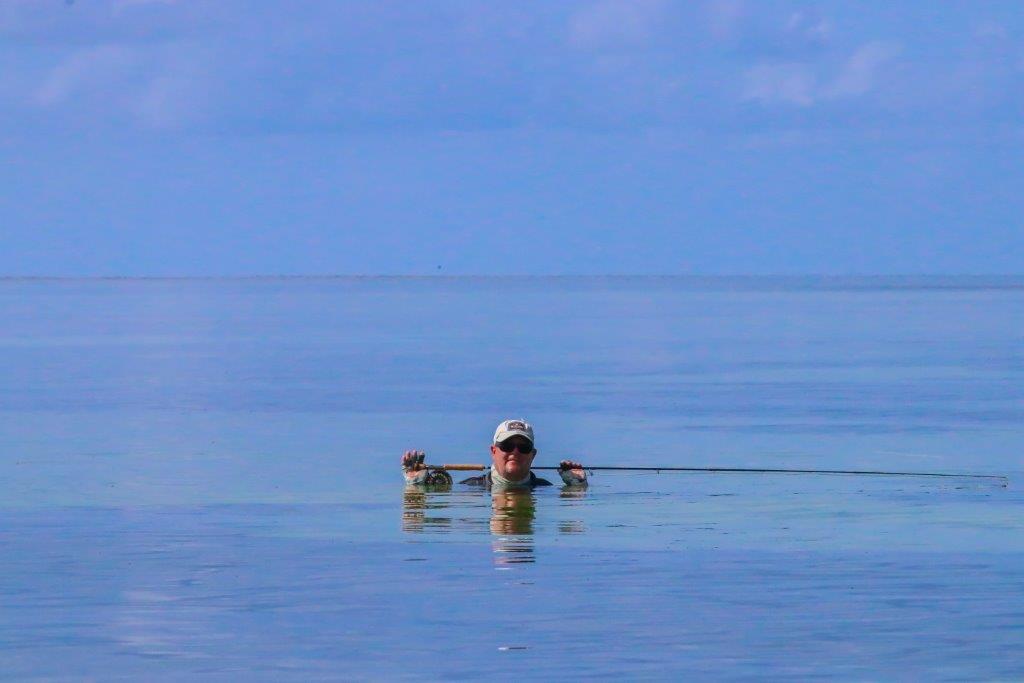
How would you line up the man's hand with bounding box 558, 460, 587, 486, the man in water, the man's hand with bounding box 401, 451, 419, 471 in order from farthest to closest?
the man's hand with bounding box 558, 460, 587, 486, the man in water, the man's hand with bounding box 401, 451, 419, 471

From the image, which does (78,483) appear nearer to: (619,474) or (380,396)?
(619,474)

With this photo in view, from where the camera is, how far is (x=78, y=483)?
71.8 ft

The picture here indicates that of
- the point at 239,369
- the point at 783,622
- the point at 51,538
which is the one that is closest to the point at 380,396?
the point at 239,369

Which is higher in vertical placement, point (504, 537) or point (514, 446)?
point (514, 446)

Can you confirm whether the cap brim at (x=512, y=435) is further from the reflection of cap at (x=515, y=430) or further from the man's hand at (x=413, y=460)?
the man's hand at (x=413, y=460)

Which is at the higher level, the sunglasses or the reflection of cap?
the reflection of cap

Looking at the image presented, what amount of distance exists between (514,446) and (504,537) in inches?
118

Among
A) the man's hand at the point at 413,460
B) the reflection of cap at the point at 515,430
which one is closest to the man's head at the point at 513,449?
the reflection of cap at the point at 515,430

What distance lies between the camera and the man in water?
66.0ft

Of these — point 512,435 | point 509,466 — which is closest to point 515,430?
point 512,435

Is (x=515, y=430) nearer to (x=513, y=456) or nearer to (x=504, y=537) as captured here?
(x=513, y=456)

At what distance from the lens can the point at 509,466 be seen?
808 inches

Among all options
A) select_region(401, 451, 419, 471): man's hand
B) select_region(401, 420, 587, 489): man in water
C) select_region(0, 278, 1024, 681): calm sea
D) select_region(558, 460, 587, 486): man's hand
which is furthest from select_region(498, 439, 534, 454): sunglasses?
select_region(401, 451, 419, 471): man's hand

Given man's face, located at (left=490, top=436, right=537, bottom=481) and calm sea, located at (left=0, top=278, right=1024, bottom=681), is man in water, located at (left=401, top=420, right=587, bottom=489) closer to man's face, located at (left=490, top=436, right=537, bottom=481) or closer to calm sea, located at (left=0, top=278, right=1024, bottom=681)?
man's face, located at (left=490, top=436, right=537, bottom=481)
